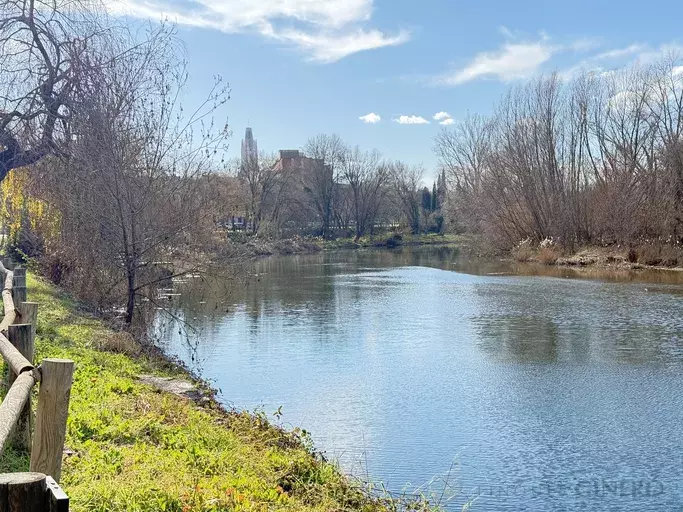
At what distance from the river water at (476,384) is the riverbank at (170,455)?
3.49 feet

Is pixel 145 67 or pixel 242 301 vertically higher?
pixel 145 67

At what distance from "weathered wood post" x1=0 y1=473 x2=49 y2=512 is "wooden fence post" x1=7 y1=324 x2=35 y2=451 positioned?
2.45m

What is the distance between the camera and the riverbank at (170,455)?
4348 millimetres

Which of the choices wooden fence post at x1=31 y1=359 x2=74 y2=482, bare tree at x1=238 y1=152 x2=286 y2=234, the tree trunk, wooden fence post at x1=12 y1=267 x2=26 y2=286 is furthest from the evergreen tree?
wooden fence post at x1=31 y1=359 x2=74 y2=482

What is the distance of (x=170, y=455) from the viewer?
5496 millimetres

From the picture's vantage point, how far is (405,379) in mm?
11773

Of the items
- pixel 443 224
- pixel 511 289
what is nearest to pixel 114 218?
pixel 511 289

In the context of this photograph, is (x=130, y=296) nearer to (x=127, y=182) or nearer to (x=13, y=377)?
(x=127, y=182)

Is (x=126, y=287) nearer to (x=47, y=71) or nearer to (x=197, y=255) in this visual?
(x=197, y=255)

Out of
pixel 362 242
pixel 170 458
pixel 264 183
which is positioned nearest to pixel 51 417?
pixel 170 458

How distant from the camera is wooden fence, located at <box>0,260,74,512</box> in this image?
2.00m

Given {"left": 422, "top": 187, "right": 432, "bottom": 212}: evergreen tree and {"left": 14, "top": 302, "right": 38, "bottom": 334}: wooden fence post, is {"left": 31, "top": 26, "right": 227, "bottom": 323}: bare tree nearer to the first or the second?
{"left": 14, "top": 302, "right": 38, "bottom": 334}: wooden fence post

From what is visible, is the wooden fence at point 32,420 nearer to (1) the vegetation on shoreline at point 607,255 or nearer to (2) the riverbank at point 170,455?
(2) the riverbank at point 170,455

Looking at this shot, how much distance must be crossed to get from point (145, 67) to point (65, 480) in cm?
1094
